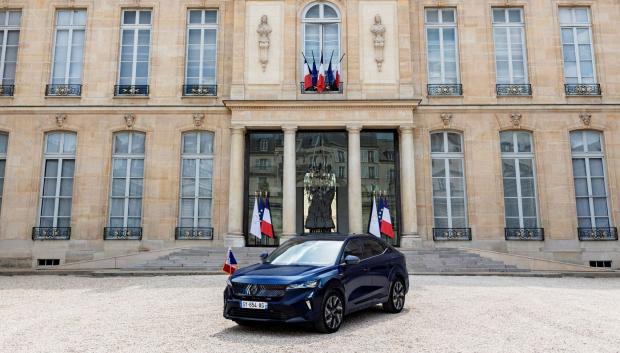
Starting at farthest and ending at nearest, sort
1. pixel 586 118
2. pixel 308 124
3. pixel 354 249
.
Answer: pixel 586 118 < pixel 308 124 < pixel 354 249

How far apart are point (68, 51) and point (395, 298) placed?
649 inches

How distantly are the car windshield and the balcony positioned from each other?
1312 centimetres

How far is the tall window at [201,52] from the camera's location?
1817 cm

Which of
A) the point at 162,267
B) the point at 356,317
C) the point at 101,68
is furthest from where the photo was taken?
the point at 101,68

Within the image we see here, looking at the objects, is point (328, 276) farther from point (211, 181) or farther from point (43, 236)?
point (43, 236)

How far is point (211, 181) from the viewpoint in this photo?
17672 mm

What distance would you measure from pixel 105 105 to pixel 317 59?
26.3 feet

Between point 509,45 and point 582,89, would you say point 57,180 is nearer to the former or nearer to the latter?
point 509,45

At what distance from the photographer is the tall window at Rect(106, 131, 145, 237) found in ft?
57.1

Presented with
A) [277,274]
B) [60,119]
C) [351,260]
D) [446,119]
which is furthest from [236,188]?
[277,274]

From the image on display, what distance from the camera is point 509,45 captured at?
18469mm

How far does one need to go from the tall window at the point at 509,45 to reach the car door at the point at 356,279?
1330 centimetres

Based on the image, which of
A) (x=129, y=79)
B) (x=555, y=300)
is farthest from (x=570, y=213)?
(x=129, y=79)

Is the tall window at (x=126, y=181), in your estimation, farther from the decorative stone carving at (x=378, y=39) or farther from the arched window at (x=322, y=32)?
the decorative stone carving at (x=378, y=39)
